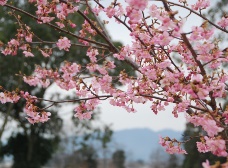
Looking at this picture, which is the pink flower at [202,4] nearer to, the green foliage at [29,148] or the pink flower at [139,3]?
the pink flower at [139,3]

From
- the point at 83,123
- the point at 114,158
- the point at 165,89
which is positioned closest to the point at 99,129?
the point at 83,123

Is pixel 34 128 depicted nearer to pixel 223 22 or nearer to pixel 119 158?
pixel 223 22

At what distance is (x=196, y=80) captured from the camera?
2043 millimetres

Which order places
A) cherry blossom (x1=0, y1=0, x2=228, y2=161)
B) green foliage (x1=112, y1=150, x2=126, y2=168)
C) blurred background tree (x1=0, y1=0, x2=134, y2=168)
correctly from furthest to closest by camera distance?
green foliage (x1=112, y1=150, x2=126, y2=168) < blurred background tree (x1=0, y1=0, x2=134, y2=168) < cherry blossom (x1=0, y1=0, x2=228, y2=161)

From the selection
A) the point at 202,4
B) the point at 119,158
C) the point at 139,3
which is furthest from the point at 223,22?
the point at 119,158

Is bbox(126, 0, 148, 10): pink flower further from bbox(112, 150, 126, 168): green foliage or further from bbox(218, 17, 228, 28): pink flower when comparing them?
→ bbox(112, 150, 126, 168): green foliage

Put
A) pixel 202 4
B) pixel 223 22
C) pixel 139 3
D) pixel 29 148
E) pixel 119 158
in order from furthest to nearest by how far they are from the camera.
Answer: pixel 119 158 < pixel 29 148 < pixel 202 4 < pixel 223 22 < pixel 139 3

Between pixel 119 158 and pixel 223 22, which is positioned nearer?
pixel 223 22

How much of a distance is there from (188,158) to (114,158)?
20.7 meters

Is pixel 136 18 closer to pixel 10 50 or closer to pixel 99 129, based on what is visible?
pixel 10 50

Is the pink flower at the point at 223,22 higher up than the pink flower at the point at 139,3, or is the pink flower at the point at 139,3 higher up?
the pink flower at the point at 223,22

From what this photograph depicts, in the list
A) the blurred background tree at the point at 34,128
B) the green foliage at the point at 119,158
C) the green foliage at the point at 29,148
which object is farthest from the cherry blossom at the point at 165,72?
the green foliage at the point at 119,158

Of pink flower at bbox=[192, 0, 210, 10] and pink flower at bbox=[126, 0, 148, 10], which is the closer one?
pink flower at bbox=[126, 0, 148, 10]

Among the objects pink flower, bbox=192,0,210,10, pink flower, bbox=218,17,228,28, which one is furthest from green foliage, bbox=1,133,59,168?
pink flower, bbox=218,17,228,28
